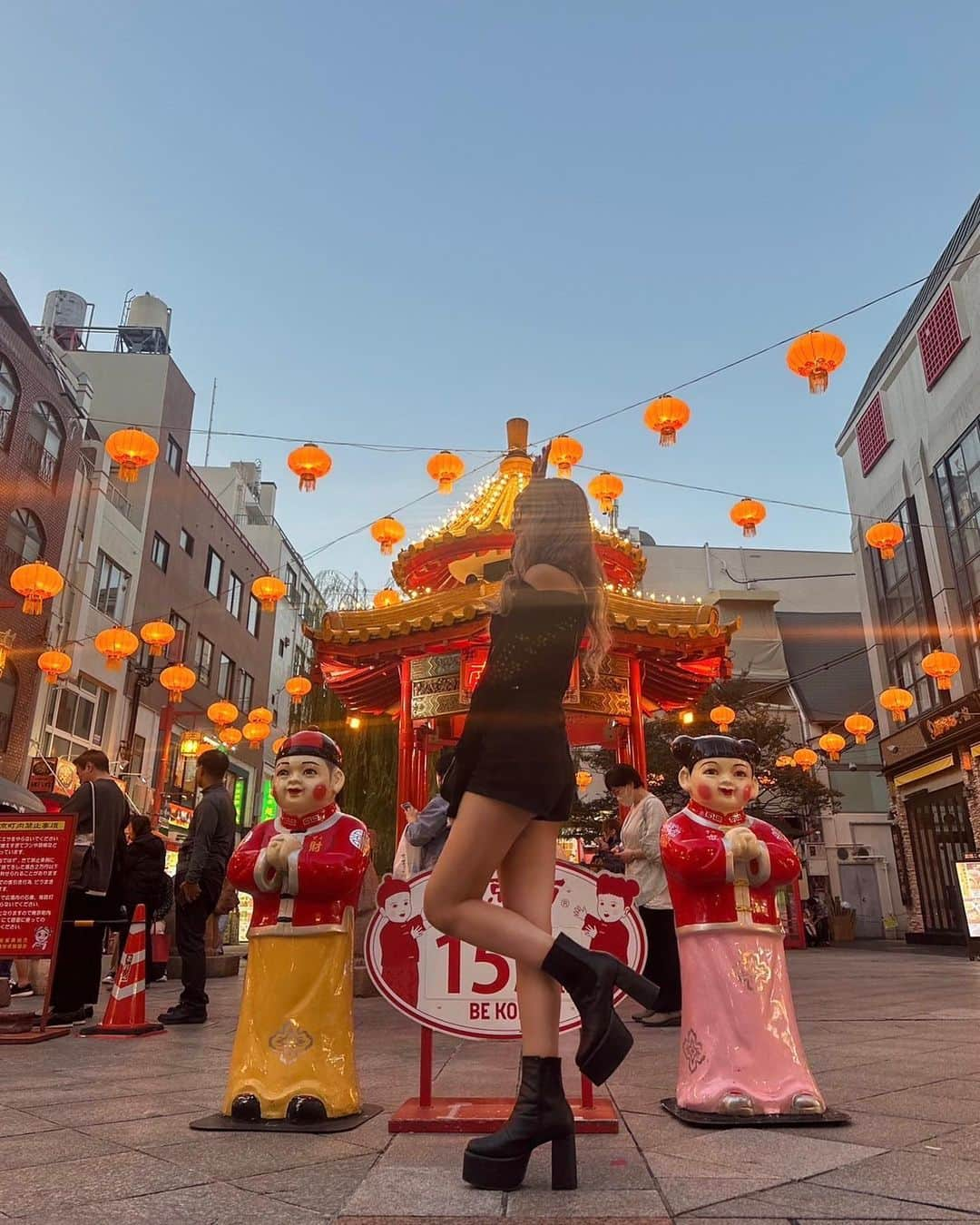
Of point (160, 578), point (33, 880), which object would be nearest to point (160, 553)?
point (160, 578)

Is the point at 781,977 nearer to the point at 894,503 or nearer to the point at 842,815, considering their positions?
the point at 894,503

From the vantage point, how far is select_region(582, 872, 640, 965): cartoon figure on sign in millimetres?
3342

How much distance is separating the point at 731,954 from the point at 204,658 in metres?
28.3

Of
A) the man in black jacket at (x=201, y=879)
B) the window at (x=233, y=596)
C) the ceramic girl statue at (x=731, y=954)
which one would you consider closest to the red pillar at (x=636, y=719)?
the man in black jacket at (x=201, y=879)

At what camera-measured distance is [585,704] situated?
28.5 ft

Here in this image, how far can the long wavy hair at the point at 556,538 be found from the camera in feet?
8.51

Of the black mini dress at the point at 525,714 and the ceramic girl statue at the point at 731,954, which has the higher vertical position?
the black mini dress at the point at 525,714

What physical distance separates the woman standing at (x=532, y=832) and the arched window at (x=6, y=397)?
19962 millimetres

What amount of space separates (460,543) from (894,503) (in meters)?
16.2

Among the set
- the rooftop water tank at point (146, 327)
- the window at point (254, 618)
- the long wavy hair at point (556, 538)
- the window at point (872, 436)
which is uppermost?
the rooftop water tank at point (146, 327)

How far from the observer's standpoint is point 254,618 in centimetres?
3431

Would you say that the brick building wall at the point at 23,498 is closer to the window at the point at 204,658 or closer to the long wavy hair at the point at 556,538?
the window at the point at 204,658

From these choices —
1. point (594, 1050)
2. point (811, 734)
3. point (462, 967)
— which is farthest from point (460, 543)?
point (811, 734)

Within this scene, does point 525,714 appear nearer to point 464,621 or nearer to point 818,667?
point 464,621
